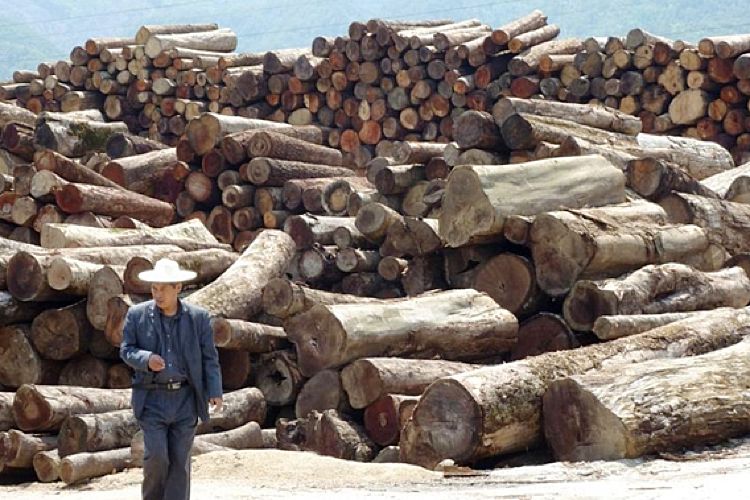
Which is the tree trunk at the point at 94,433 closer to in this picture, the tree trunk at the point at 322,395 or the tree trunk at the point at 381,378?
the tree trunk at the point at 322,395

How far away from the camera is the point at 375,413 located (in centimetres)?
975

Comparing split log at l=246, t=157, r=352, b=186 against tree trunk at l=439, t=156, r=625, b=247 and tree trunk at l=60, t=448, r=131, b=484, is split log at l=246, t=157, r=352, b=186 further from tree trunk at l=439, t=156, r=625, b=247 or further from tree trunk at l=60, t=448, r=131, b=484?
tree trunk at l=60, t=448, r=131, b=484

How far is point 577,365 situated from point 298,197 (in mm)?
7540

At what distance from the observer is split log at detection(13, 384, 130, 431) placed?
373 inches

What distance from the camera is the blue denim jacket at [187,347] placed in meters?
7.09

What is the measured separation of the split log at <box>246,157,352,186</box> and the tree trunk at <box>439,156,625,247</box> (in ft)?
15.4

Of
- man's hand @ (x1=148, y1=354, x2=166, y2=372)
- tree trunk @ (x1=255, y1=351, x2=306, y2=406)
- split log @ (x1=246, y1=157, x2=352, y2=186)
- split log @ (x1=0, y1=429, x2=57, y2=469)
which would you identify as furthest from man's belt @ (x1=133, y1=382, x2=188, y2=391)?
split log @ (x1=246, y1=157, x2=352, y2=186)

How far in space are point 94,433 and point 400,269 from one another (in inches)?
→ 166

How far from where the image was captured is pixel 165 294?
7098 mm

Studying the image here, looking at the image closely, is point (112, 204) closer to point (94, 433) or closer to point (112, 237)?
point (112, 237)

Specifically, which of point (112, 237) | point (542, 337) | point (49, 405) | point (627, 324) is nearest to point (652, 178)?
point (542, 337)

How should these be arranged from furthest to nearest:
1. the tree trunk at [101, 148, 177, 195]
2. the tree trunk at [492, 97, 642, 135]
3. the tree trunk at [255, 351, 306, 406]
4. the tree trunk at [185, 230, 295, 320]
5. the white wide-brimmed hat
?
the tree trunk at [101, 148, 177, 195] < the tree trunk at [492, 97, 642, 135] < the tree trunk at [185, 230, 295, 320] < the tree trunk at [255, 351, 306, 406] < the white wide-brimmed hat

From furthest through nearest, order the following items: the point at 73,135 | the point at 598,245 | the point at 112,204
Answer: the point at 73,135 → the point at 112,204 → the point at 598,245

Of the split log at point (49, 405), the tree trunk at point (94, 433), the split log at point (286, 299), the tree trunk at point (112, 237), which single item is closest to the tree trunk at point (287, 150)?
the tree trunk at point (112, 237)
